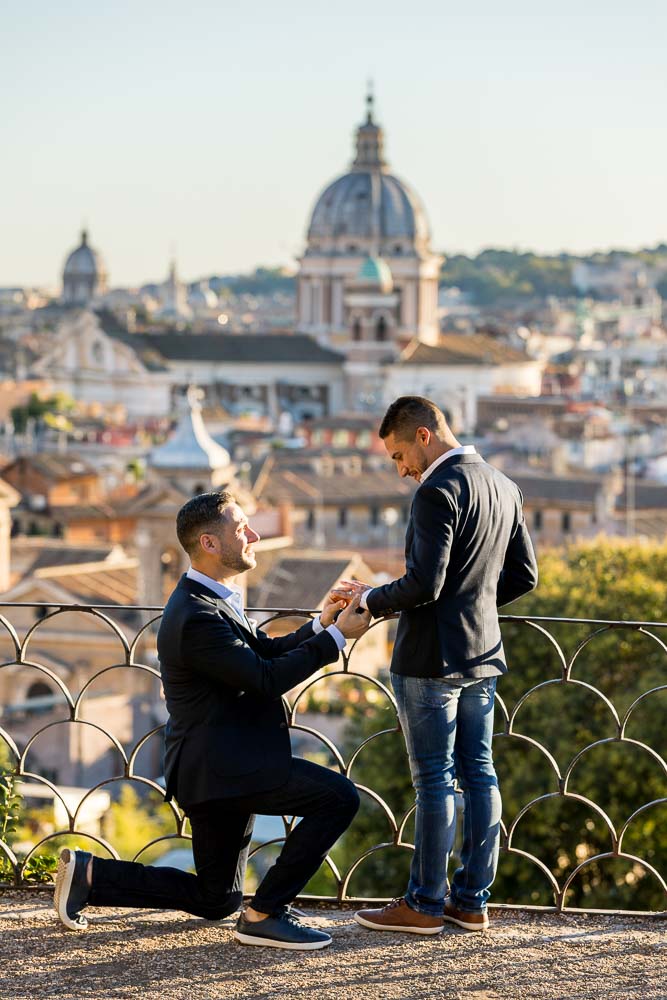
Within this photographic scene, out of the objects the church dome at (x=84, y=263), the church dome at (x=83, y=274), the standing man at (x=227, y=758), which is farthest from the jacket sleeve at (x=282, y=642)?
the church dome at (x=84, y=263)

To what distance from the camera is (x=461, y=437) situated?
69875 mm

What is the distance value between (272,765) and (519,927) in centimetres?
87

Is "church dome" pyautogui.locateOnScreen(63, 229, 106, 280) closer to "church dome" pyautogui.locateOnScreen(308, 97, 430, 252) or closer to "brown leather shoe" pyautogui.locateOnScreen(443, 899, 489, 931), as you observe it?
"church dome" pyautogui.locateOnScreen(308, 97, 430, 252)

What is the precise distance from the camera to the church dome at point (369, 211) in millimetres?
104375

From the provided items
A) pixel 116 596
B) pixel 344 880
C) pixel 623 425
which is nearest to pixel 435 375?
pixel 623 425

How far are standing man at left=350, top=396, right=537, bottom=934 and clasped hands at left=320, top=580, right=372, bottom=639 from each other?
0.02 metres

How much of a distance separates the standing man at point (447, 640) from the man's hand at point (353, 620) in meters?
0.06

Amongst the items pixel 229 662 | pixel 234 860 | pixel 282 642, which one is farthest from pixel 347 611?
pixel 234 860

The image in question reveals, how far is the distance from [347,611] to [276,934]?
832 mm

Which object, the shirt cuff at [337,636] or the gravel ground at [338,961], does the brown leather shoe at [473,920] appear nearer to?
the gravel ground at [338,961]

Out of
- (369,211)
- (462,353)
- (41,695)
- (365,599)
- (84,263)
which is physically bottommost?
(41,695)

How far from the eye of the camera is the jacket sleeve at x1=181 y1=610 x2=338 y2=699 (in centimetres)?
459

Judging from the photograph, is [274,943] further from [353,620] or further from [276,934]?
[353,620]

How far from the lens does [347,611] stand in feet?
15.9
